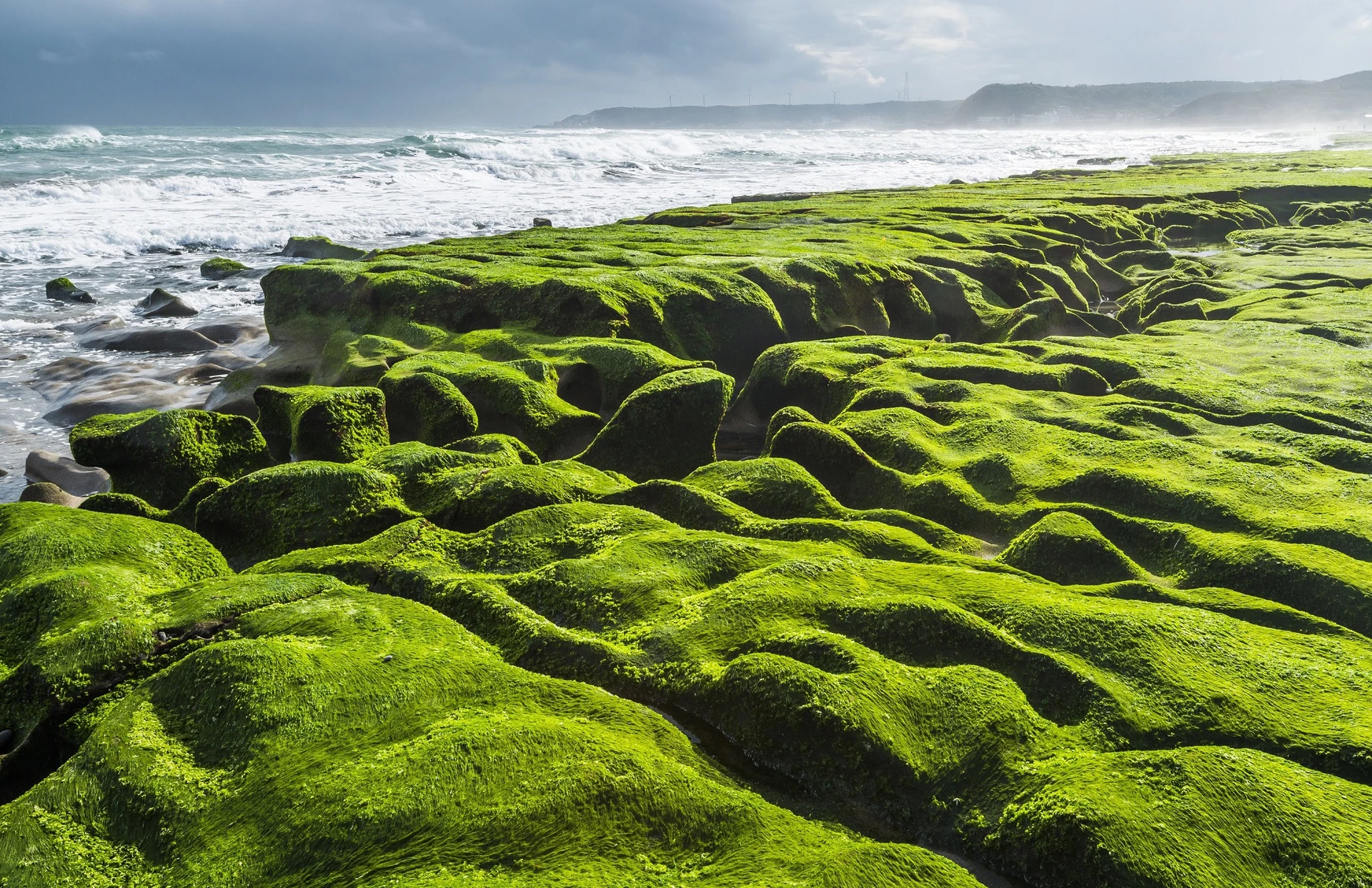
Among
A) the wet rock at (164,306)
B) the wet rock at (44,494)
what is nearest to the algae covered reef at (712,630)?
the wet rock at (44,494)

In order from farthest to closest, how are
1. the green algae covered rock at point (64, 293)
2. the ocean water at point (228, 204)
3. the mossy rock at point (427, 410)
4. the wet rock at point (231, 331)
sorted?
the green algae covered rock at point (64, 293)
the wet rock at point (231, 331)
the ocean water at point (228, 204)
the mossy rock at point (427, 410)

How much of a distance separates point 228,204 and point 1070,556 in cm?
4920

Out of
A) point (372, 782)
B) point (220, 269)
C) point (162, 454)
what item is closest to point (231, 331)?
point (220, 269)

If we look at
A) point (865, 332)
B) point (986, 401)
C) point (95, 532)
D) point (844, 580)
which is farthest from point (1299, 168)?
point (95, 532)

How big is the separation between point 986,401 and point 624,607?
6.24 m

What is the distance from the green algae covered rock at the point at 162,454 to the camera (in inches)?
351

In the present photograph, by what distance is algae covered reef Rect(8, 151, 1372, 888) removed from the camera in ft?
12.4

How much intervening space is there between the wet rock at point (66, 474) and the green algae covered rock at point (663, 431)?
7151 mm

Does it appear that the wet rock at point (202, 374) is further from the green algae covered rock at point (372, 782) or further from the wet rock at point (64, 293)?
the green algae covered rock at point (372, 782)

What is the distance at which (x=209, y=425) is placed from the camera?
9.27m

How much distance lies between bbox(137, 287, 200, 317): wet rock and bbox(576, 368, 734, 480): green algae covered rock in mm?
17237

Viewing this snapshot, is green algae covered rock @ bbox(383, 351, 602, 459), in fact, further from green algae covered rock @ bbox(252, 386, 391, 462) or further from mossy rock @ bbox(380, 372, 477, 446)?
green algae covered rock @ bbox(252, 386, 391, 462)

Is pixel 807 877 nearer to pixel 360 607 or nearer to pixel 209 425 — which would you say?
pixel 360 607

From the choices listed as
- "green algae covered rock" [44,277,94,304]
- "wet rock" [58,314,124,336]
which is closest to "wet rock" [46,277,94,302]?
"green algae covered rock" [44,277,94,304]
